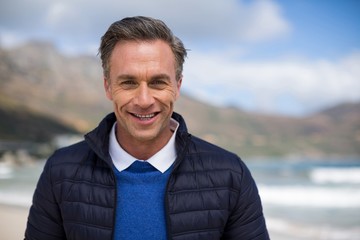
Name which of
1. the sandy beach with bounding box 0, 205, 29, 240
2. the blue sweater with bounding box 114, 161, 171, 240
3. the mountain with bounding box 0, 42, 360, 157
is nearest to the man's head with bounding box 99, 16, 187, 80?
the blue sweater with bounding box 114, 161, 171, 240

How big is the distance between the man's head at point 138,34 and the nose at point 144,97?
154 mm

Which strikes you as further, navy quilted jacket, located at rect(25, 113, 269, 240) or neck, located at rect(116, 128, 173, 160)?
neck, located at rect(116, 128, 173, 160)

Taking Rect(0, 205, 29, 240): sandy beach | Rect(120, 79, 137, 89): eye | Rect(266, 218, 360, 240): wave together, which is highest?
Rect(266, 218, 360, 240): wave

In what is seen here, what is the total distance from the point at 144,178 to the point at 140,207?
0.33 ft

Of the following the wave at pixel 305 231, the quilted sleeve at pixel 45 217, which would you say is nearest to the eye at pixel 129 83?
the quilted sleeve at pixel 45 217

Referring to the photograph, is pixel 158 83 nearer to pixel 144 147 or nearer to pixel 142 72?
pixel 142 72

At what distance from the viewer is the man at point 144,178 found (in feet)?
5.12

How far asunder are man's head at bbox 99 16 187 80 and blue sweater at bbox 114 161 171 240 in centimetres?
39

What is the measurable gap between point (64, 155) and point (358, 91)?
110478 mm

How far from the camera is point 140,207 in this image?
5.21ft

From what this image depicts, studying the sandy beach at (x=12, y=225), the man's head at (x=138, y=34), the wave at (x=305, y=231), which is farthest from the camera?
the wave at (x=305, y=231)

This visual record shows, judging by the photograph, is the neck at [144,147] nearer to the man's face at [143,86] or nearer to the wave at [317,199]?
the man's face at [143,86]

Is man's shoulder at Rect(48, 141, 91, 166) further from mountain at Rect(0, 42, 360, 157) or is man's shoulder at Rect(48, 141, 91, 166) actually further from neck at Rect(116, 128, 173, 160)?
mountain at Rect(0, 42, 360, 157)

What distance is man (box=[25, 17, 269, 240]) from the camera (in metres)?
1.56
